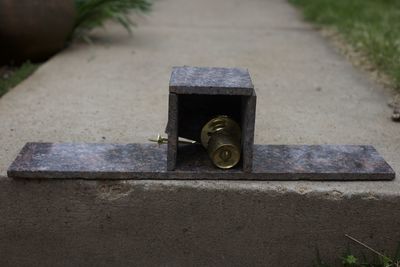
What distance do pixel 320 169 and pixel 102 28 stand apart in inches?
132

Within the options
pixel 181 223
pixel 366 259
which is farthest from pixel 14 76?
pixel 366 259

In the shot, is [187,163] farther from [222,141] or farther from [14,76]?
[14,76]

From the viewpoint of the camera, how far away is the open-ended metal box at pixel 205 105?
196 cm

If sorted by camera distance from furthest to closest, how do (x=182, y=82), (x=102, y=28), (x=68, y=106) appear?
A: 1. (x=102, y=28)
2. (x=68, y=106)
3. (x=182, y=82)

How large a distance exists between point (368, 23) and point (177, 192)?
3.42 meters

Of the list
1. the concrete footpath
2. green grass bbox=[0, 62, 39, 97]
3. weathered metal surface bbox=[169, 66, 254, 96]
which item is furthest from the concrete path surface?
weathered metal surface bbox=[169, 66, 254, 96]

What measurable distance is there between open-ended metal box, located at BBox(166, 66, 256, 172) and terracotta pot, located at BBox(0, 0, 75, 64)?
2.20m

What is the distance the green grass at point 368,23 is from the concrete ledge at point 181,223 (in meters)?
1.48

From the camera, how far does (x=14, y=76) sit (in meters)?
3.74

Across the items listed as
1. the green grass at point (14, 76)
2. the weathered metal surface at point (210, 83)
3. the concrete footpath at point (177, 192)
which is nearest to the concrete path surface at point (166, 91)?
the concrete footpath at point (177, 192)

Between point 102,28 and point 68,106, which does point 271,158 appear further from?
point 102,28

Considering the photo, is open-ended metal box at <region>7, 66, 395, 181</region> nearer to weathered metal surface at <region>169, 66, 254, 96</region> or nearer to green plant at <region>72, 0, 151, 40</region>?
weathered metal surface at <region>169, 66, 254, 96</region>

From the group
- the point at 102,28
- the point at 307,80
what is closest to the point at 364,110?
the point at 307,80

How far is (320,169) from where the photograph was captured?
2119 mm
